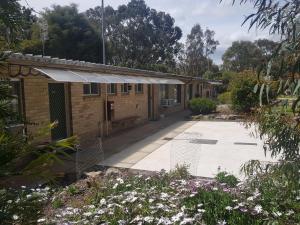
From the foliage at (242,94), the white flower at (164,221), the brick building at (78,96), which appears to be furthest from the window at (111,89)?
the white flower at (164,221)

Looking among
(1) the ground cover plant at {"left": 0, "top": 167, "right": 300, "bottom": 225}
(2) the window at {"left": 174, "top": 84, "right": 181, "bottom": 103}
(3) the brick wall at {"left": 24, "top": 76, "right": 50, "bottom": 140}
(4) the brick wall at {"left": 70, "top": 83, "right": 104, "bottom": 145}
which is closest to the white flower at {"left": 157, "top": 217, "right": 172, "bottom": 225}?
(1) the ground cover plant at {"left": 0, "top": 167, "right": 300, "bottom": 225}

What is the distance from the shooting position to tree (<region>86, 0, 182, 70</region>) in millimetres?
47719

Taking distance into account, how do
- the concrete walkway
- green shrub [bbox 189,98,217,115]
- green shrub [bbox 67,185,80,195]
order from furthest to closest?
green shrub [bbox 189,98,217,115]
the concrete walkway
green shrub [bbox 67,185,80,195]

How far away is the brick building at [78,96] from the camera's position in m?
8.34

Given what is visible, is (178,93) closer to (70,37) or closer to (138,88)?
(138,88)

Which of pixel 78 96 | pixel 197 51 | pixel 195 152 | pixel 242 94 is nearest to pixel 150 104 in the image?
pixel 242 94

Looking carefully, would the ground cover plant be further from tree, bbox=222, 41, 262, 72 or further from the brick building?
tree, bbox=222, 41, 262, 72

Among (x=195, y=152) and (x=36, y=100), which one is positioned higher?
(x=36, y=100)

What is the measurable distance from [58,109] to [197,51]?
2329 inches

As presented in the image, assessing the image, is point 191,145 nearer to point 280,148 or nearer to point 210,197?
point 210,197

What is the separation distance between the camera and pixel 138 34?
1892 inches

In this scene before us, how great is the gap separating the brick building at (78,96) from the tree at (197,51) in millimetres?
47692

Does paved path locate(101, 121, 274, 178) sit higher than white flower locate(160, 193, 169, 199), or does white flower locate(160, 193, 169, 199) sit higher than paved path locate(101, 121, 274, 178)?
white flower locate(160, 193, 169, 199)

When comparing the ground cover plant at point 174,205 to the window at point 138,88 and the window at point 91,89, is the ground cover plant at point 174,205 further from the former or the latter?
the window at point 138,88
